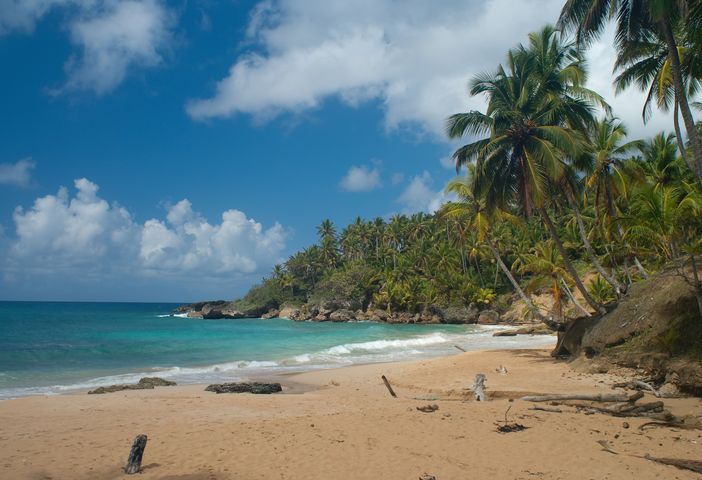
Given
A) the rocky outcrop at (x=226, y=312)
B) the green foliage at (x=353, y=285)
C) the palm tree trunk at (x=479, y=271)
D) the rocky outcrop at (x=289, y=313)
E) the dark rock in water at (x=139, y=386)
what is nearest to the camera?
the dark rock in water at (x=139, y=386)

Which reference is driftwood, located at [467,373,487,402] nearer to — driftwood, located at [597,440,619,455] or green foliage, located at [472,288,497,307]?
driftwood, located at [597,440,619,455]

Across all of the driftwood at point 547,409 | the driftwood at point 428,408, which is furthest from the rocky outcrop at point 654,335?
the driftwood at point 428,408

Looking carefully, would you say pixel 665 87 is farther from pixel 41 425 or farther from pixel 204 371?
pixel 204 371

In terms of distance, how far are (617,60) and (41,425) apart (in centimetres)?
1837

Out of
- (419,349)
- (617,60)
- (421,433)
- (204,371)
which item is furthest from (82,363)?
(617,60)

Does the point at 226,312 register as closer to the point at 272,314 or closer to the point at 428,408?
the point at 272,314

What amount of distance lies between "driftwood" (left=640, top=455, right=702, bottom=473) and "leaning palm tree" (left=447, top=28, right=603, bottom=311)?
968 centimetres

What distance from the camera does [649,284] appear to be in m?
13.3

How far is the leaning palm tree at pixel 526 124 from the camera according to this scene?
1584cm

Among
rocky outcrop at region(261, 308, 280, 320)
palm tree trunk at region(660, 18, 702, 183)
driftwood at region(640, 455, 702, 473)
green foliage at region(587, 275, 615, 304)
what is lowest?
rocky outcrop at region(261, 308, 280, 320)

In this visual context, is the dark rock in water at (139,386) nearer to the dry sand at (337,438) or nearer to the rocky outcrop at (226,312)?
the dry sand at (337,438)

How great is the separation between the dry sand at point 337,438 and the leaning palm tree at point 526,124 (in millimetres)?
6665

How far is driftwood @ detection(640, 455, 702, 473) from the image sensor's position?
609cm

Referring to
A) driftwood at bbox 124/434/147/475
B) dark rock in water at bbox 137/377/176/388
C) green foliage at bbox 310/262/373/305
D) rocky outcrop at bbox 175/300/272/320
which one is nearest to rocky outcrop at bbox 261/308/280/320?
rocky outcrop at bbox 175/300/272/320
